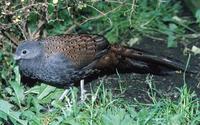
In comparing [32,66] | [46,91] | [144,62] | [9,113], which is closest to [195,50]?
[144,62]

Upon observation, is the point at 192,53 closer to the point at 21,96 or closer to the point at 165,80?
the point at 165,80

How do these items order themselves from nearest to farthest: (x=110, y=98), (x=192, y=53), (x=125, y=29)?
1. (x=110, y=98)
2. (x=192, y=53)
3. (x=125, y=29)

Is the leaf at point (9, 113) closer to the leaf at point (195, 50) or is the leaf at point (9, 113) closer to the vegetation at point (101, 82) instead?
the vegetation at point (101, 82)

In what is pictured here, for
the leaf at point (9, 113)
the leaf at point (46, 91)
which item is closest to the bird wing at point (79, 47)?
the leaf at point (46, 91)

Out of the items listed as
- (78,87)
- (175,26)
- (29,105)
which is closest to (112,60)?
(78,87)

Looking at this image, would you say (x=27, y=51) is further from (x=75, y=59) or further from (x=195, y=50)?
(x=195, y=50)
